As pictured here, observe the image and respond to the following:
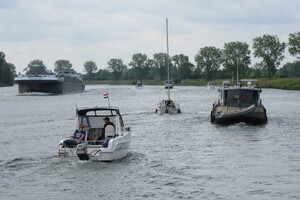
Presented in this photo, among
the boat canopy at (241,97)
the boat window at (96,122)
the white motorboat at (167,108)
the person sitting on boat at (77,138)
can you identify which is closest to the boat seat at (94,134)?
the boat window at (96,122)

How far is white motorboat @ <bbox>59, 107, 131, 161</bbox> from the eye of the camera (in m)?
28.3

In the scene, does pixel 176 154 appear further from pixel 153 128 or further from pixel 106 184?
pixel 153 128

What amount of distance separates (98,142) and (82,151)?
11.2ft

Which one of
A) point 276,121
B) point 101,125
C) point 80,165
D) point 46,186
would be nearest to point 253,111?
point 276,121

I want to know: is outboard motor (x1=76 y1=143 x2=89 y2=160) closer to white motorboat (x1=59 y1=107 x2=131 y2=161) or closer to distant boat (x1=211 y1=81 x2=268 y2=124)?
white motorboat (x1=59 y1=107 x2=131 y2=161)

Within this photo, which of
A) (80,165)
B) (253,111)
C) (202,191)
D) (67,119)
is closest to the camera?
(202,191)

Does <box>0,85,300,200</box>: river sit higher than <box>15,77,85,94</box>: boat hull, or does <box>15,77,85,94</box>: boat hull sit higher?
<box>15,77,85,94</box>: boat hull

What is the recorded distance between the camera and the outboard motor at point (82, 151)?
91.1ft

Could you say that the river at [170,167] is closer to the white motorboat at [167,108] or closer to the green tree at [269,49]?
the white motorboat at [167,108]

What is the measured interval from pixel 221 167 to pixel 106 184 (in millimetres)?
7284

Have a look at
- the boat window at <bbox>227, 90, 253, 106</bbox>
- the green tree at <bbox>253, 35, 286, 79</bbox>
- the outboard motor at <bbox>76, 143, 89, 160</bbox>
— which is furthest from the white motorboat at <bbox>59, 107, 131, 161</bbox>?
the green tree at <bbox>253, 35, 286, 79</bbox>

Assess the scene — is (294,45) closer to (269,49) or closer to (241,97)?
(269,49)

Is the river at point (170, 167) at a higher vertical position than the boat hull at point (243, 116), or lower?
lower

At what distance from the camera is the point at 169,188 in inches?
966
